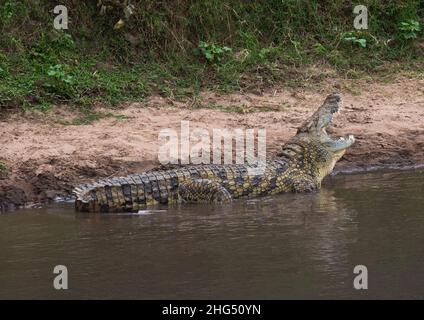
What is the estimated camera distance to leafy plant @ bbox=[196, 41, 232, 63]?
12117 mm

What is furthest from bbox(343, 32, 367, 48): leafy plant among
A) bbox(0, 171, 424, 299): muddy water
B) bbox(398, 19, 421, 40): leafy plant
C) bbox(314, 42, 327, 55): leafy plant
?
bbox(0, 171, 424, 299): muddy water

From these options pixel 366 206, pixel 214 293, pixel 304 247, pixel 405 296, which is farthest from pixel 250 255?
pixel 366 206

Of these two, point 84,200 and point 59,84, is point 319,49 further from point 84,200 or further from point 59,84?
point 84,200

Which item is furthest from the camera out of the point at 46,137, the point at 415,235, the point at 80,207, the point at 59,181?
the point at 46,137

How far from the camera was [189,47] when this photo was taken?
1234 cm

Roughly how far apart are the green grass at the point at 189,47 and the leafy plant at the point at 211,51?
0.05ft

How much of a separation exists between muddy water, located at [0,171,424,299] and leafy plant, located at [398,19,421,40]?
447 cm

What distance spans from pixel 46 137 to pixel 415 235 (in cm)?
431

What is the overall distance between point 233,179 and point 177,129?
1.57 m

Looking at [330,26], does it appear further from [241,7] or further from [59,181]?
[59,181]

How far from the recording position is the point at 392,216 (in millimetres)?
7930

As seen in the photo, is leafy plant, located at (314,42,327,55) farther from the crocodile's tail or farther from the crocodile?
the crocodile's tail

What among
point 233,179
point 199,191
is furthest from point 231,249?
point 233,179

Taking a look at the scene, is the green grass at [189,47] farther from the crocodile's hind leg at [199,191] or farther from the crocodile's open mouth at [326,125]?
the crocodile's hind leg at [199,191]
